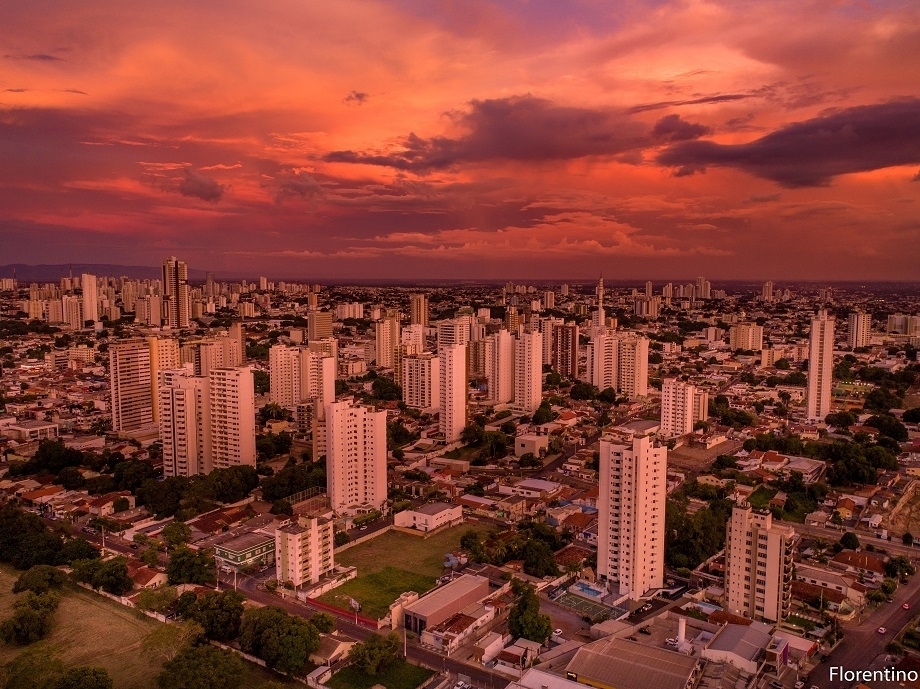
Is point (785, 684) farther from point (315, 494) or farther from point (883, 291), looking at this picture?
point (883, 291)

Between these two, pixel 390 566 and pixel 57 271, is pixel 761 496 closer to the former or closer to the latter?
pixel 390 566

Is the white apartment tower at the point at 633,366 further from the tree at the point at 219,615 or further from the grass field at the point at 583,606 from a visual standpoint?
the tree at the point at 219,615

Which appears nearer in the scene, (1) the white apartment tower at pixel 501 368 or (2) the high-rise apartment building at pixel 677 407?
(2) the high-rise apartment building at pixel 677 407

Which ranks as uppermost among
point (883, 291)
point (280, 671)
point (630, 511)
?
point (883, 291)

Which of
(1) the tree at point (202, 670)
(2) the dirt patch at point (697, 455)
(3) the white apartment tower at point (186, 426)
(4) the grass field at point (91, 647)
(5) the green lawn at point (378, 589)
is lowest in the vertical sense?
(4) the grass field at point (91, 647)

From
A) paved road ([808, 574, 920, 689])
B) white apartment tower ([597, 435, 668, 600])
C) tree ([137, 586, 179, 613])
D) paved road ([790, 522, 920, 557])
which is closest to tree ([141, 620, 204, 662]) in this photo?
tree ([137, 586, 179, 613])

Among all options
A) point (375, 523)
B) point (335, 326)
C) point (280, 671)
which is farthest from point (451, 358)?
point (335, 326)

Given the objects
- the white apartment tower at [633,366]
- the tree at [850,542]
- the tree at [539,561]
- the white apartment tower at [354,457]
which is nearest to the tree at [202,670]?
the tree at [539,561]
